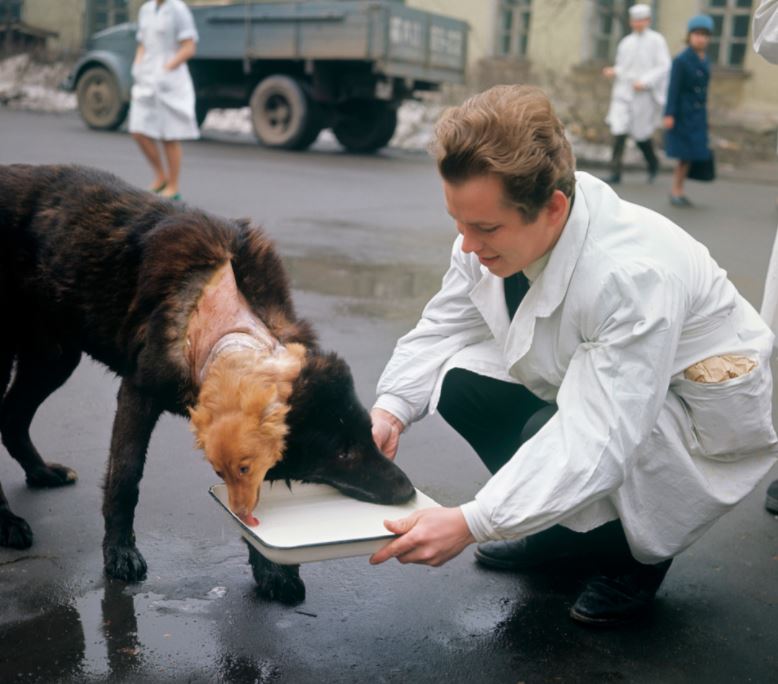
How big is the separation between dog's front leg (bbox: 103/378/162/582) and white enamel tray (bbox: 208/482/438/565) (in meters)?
0.49

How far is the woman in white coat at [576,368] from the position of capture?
8.50ft

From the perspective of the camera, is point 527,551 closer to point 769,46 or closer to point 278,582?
point 278,582

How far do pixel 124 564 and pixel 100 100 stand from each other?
56.7 feet

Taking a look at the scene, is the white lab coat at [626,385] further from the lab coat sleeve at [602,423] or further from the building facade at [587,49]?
the building facade at [587,49]

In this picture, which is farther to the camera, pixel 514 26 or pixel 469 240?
pixel 514 26

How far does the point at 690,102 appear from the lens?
39.3 ft

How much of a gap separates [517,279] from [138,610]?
1545 millimetres

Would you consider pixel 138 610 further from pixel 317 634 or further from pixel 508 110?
pixel 508 110

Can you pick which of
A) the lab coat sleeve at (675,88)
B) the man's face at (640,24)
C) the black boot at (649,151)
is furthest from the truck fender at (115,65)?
the lab coat sleeve at (675,88)

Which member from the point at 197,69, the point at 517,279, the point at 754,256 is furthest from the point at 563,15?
the point at 517,279

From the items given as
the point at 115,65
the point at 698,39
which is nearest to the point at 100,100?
the point at 115,65

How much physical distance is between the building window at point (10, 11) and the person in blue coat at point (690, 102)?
81.1 ft

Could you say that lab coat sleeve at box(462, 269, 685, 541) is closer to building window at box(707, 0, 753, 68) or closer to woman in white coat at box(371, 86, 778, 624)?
woman in white coat at box(371, 86, 778, 624)

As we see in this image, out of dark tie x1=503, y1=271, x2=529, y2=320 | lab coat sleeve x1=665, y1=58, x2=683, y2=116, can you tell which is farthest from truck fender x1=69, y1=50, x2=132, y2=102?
dark tie x1=503, y1=271, x2=529, y2=320
